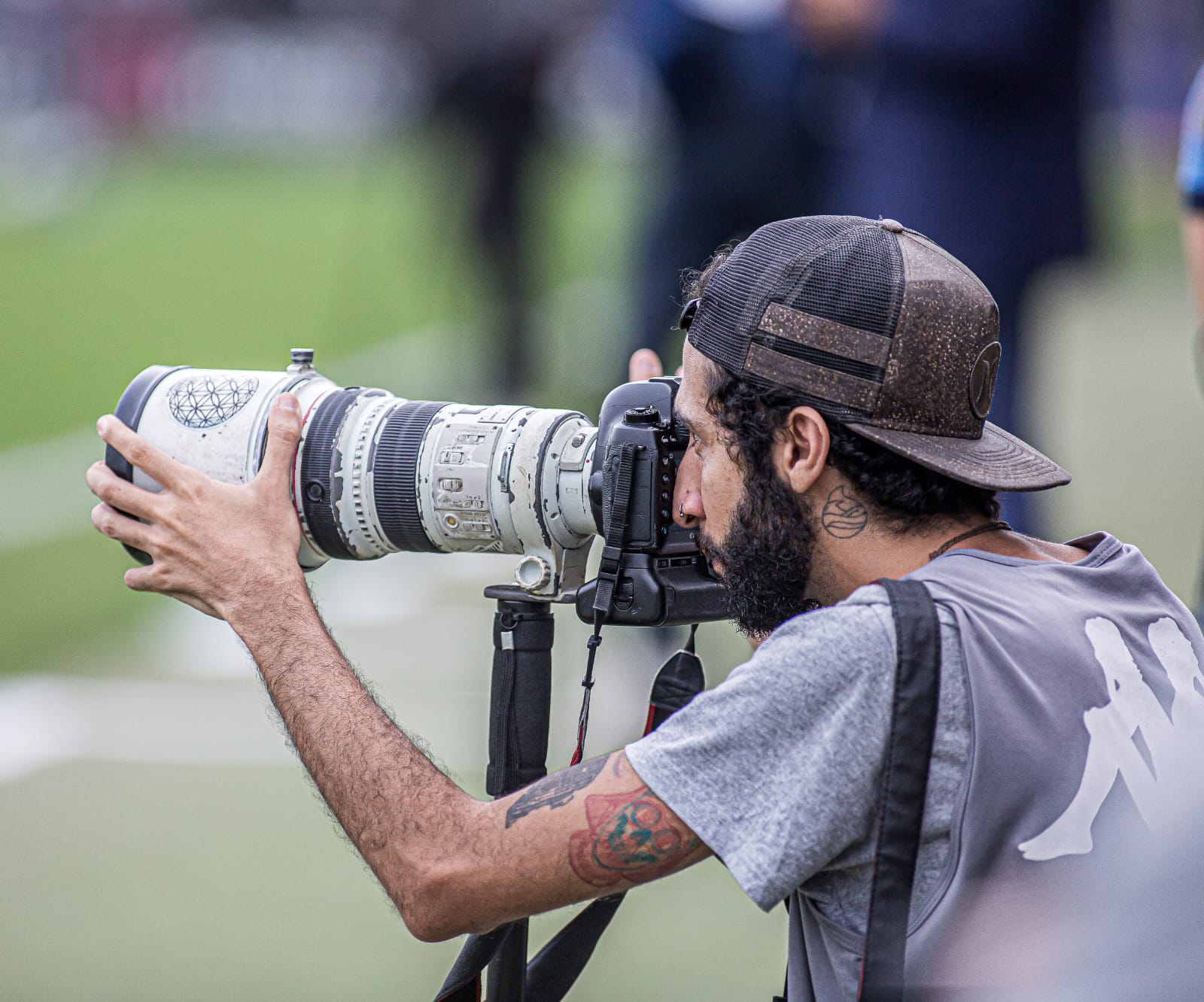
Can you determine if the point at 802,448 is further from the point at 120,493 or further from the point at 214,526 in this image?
the point at 120,493

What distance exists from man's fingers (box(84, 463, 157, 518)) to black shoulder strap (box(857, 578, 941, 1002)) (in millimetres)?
1196

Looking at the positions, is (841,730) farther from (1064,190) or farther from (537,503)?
(1064,190)

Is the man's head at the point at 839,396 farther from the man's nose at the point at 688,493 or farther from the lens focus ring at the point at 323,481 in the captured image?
the lens focus ring at the point at 323,481

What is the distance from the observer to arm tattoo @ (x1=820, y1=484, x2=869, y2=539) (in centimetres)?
199

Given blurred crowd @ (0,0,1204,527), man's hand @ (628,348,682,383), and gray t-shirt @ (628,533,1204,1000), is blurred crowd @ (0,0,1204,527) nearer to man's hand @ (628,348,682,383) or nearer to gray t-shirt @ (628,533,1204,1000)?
man's hand @ (628,348,682,383)

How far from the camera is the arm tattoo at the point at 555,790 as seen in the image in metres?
1.91

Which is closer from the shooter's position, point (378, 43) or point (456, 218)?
point (456, 218)

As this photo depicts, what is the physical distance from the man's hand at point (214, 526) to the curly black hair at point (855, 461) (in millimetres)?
687

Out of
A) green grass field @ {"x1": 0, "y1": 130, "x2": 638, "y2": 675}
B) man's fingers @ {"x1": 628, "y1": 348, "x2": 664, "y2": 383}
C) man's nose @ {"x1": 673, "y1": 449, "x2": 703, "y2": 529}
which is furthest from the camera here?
green grass field @ {"x1": 0, "y1": 130, "x2": 638, "y2": 675}

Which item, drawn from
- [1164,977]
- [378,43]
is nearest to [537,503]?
[1164,977]

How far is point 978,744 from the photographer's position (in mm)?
1721

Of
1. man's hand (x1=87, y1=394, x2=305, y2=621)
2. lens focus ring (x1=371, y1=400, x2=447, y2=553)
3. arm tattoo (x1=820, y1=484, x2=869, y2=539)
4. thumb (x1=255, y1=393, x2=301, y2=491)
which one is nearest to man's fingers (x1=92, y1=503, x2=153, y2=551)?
man's hand (x1=87, y1=394, x2=305, y2=621)

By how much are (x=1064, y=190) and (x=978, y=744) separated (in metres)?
3.49

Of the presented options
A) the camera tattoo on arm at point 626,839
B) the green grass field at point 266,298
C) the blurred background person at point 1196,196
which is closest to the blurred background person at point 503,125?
the green grass field at point 266,298
